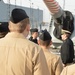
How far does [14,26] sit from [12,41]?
0.17 m

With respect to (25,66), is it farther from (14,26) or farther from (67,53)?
(67,53)

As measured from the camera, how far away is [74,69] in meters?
3.54

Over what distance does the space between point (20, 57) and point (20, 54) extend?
1.3 inches

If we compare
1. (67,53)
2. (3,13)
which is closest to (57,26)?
(67,53)

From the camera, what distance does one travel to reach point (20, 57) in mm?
3912

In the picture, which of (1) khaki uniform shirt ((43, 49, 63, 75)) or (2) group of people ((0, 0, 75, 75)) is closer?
(2) group of people ((0, 0, 75, 75))

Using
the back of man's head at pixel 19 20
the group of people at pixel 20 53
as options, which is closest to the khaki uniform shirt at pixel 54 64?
the group of people at pixel 20 53

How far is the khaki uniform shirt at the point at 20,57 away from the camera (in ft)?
12.6

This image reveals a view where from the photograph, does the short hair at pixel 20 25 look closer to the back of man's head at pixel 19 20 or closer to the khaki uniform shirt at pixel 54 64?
the back of man's head at pixel 19 20

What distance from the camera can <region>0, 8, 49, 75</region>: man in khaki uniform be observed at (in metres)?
3.85

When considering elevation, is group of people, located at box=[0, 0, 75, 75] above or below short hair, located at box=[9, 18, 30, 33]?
below

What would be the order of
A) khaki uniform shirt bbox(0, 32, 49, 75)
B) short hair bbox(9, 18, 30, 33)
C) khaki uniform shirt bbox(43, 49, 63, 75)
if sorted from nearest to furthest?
khaki uniform shirt bbox(0, 32, 49, 75)
short hair bbox(9, 18, 30, 33)
khaki uniform shirt bbox(43, 49, 63, 75)

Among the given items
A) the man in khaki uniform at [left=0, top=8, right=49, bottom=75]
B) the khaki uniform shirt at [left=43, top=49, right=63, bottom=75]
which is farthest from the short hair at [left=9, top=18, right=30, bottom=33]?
the khaki uniform shirt at [left=43, top=49, right=63, bottom=75]

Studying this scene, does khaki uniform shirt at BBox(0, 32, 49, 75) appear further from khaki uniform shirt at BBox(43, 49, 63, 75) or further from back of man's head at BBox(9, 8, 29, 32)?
khaki uniform shirt at BBox(43, 49, 63, 75)
